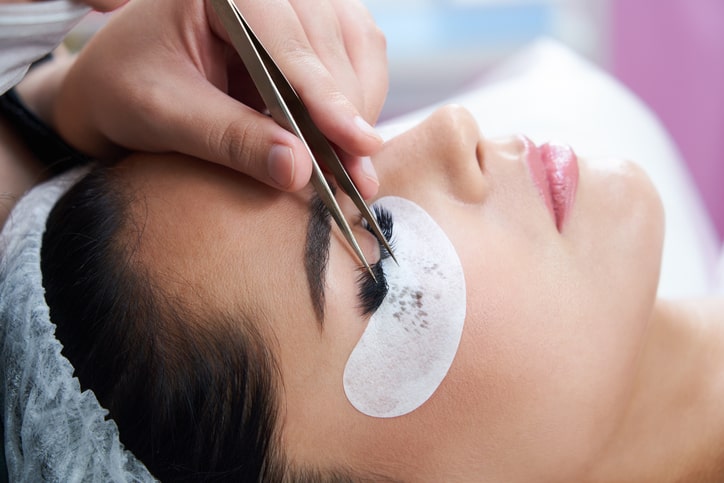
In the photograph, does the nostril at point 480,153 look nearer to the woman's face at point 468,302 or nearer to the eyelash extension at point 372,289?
the woman's face at point 468,302

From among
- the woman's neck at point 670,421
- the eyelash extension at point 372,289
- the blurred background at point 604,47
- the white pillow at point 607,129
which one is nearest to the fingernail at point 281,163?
the eyelash extension at point 372,289

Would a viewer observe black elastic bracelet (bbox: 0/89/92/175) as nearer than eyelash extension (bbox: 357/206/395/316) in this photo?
No

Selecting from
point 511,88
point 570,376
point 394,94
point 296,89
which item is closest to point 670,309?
point 570,376

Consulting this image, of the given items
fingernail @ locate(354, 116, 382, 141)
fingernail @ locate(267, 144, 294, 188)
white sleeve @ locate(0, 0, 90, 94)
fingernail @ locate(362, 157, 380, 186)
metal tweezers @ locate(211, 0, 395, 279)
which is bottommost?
white sleeve @ locate(0, 0, 90, 94)

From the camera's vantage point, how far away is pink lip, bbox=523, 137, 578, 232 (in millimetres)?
874

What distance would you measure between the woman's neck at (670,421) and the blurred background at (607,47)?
101cm

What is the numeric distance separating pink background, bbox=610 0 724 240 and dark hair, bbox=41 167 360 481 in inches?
57.9

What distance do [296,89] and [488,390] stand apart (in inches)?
14.9

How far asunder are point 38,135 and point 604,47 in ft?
5.63

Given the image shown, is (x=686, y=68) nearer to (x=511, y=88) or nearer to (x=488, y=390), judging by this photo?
(x=511, y=88)

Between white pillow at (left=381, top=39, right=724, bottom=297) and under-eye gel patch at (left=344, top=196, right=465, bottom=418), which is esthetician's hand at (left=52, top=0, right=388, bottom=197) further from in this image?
white pillow at (left=381, top=39, right=724, bottom=297)

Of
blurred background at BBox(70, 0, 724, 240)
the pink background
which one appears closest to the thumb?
blurred background at BBox(70, 0, 724, 240)

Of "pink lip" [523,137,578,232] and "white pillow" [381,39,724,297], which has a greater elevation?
"white pillow" [381,39,724,297]

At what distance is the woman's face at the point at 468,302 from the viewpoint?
78 centimetres
